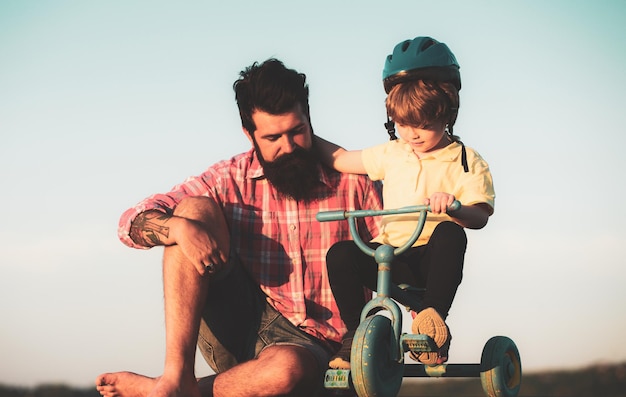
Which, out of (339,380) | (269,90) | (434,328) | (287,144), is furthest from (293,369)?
(269,90)

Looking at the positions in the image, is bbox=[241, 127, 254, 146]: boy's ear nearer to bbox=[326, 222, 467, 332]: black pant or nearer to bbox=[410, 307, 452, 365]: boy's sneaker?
bbox=[326, 222, 467, 332]: black pant

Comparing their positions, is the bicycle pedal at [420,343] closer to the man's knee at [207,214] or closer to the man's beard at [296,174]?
the man's knee at [207,214]

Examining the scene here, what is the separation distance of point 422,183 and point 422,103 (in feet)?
1.54

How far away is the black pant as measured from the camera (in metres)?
5.07

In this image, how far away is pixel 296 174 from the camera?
243 inches

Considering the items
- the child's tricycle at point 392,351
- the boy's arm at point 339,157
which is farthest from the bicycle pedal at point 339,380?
the boy's arm at point 339,157

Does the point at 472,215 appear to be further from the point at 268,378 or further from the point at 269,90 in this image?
the point at 269,90

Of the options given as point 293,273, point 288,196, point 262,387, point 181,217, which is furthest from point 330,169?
point 262,387

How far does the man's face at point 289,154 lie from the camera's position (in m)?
6.20

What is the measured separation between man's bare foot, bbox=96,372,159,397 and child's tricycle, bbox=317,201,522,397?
4.91 feet

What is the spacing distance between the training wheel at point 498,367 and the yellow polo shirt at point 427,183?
722 millimetres

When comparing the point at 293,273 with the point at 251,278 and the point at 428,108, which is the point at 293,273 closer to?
the point at 251,278

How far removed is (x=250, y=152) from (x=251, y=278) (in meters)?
0.89

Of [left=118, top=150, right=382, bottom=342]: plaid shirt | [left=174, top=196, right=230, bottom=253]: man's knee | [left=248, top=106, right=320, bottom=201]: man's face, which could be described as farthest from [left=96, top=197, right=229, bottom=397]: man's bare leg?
[left=248, top=106, right=320, bottom=201]: man's face
